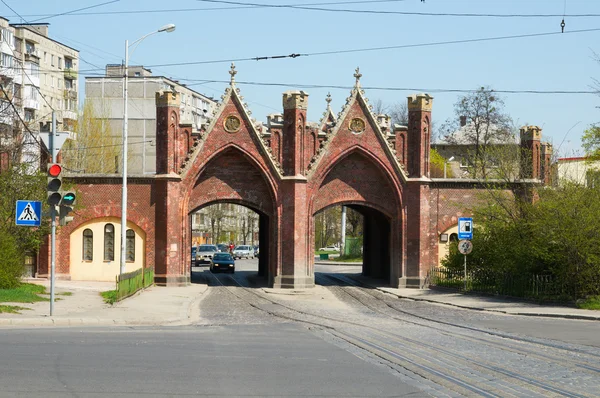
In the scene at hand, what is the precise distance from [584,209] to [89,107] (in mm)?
48428

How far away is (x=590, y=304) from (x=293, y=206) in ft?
50.7

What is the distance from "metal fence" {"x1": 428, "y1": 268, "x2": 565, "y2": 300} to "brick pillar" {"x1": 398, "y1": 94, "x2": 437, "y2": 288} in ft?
2.70


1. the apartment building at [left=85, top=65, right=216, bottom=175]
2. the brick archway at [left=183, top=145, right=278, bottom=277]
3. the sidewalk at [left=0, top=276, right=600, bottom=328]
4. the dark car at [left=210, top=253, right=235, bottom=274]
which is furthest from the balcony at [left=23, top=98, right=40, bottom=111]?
the sidewalk at [left=0, top=276, right=600, bottom=328]

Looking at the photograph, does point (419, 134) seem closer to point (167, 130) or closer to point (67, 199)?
point (167, 130)

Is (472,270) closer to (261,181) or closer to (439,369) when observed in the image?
(261,181)

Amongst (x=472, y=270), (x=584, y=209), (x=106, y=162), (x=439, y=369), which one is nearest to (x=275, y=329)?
(x=439, y=369)

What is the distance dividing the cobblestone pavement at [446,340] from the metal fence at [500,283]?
3.37 meters

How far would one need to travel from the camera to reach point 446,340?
18.6 meters

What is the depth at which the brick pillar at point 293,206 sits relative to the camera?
39.7 m

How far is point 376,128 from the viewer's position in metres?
40.6

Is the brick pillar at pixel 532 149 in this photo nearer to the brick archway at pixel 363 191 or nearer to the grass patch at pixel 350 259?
the brick archway at pixel 363 191

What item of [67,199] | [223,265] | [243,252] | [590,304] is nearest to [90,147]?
[223,265]

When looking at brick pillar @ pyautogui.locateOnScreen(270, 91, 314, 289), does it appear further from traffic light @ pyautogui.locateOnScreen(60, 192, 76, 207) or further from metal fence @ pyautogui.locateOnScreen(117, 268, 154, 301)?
traffic light @ pyautogui.locateOnScreen(60, 192, 76, 207)

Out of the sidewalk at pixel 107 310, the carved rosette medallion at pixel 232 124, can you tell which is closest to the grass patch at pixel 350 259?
the carved rosette medallion at pixel 232 124
